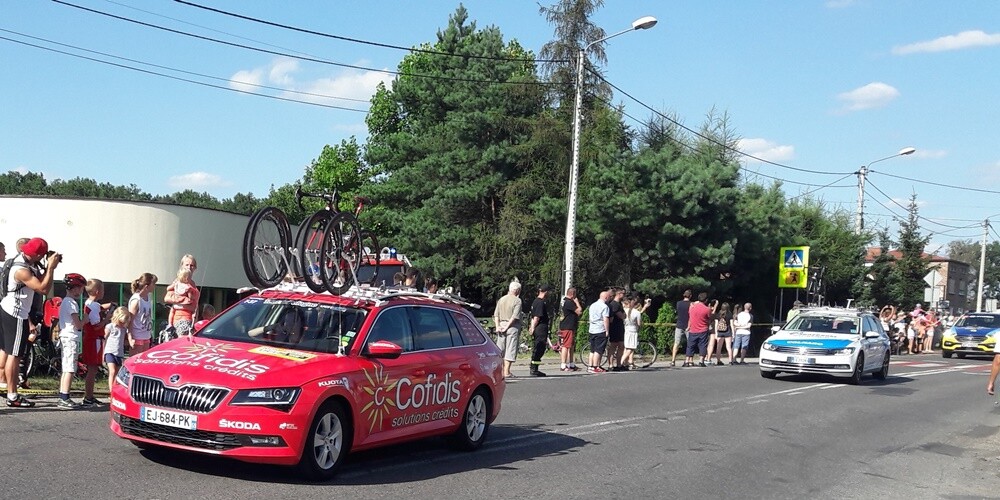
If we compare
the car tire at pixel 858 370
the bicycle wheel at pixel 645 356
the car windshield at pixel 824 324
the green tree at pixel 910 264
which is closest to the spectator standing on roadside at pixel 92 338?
the bicycle wheel at pixel 645 356

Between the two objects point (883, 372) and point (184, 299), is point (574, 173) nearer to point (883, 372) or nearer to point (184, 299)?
point (883, 372)

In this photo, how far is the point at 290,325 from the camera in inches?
352

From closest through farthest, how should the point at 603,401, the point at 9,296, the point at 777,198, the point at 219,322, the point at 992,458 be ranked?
the point at 219,322, the point at 9,296, the point at 992,458, the point at 603,401, the point at 777,198

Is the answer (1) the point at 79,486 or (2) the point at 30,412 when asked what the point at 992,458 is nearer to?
(1) the point at 79,486

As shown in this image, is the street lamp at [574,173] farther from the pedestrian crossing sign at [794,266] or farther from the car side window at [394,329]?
the car side window at [394,329]

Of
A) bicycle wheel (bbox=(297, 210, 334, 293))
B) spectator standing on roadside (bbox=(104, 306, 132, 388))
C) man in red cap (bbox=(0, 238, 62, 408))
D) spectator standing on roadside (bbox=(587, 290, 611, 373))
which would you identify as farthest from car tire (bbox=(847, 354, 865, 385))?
man in red cap (bbox=(0, 238, 62, 408))

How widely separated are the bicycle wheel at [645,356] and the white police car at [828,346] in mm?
3421

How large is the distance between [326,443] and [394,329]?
1480 millimetres

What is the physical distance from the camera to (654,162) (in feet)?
115

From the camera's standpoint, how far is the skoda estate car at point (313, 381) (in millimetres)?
7621

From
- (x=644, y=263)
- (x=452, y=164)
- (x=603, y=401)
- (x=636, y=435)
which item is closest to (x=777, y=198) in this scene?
(x=644, y=263)

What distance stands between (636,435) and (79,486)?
689cm

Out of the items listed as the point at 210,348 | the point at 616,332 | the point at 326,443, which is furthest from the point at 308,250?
the point at 616,332

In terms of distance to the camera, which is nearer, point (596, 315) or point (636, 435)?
point (636, 435)
